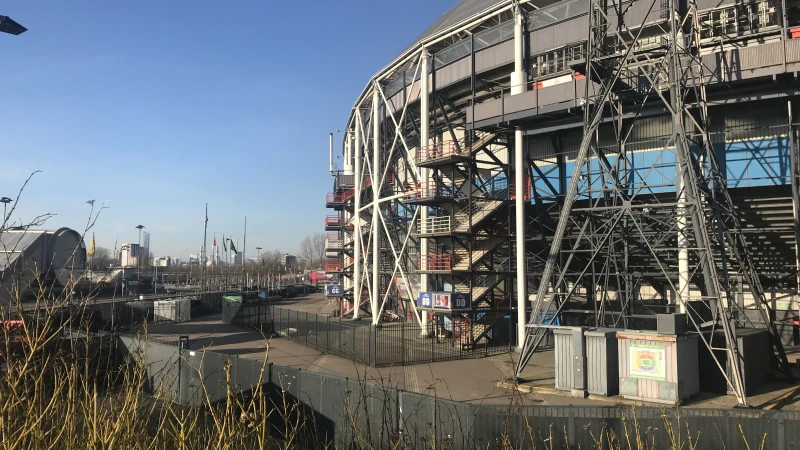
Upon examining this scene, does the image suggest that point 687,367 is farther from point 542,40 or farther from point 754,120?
point 542,40

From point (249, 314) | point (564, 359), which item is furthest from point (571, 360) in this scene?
point (249, 314)

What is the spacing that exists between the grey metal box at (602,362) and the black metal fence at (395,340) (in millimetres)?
7139

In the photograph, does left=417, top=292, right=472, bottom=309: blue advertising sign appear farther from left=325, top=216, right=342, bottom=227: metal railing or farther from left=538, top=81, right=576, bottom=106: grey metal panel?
left=325, top=216, right=342, bottom=227: metal railing

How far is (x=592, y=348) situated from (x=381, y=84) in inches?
1097

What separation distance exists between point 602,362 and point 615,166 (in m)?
7.12

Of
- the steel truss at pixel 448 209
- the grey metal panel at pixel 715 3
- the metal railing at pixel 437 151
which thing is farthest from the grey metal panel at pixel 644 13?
the metal railing at pixel 437 151

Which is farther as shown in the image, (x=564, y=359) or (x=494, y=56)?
(x=494, y=56)

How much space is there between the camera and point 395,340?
24.6 m

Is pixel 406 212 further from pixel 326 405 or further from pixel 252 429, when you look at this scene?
pixel 252 429

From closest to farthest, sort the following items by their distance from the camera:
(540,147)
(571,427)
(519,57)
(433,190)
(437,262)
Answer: (571,427)
(519,57)
(540,147)
(437,262)
(433,190)

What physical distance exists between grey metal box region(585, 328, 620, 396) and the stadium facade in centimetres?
193

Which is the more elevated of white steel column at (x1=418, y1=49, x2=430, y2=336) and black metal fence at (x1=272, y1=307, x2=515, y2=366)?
white steel column at (x1=418, y1=49, x2=430, y2=336)

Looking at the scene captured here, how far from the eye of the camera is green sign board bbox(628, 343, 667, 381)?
14891mm

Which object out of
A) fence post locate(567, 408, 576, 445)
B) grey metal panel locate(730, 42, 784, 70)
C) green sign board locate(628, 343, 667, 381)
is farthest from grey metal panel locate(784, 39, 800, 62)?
fence post locate(567, 408, 576, 445)
